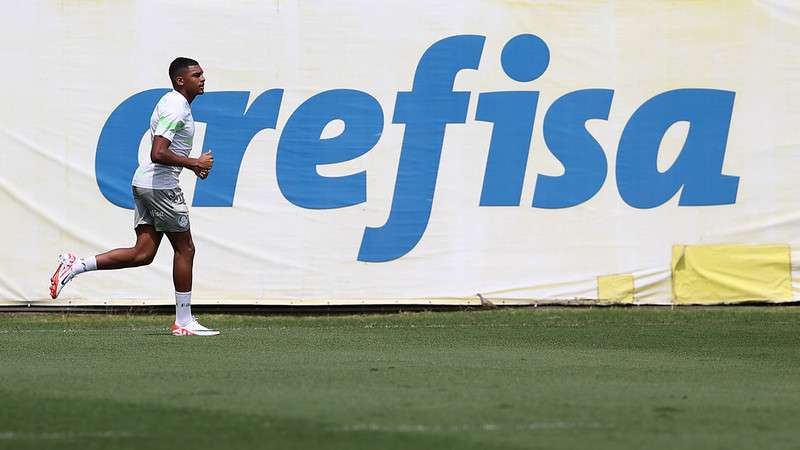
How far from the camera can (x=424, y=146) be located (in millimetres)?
13648

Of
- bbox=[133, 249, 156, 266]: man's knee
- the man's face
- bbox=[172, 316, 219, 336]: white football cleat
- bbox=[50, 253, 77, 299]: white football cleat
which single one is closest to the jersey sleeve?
the man's face

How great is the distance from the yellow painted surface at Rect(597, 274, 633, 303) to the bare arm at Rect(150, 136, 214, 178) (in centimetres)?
469

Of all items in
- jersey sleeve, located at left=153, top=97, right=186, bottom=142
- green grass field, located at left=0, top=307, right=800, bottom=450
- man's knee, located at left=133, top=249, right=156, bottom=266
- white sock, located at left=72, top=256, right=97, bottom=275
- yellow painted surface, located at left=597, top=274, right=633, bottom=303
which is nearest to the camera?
green grass field, located at left=0, top=307, right=800, bottom=450

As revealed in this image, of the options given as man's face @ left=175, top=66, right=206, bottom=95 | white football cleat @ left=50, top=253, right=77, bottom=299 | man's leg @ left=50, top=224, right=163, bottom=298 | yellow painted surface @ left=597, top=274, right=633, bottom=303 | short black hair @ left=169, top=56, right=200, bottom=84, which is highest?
short black hair @ left=169, top=56, right=200, bottom=84

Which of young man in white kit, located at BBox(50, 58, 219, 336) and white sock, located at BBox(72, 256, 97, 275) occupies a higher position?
young man in white kit, located at BBox(50, 58, 219, 336)

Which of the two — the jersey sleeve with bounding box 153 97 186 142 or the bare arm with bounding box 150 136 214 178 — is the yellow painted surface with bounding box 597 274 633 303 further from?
the jersey sleeve with bounding box 153 97 186 142

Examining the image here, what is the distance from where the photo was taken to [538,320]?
517 inches

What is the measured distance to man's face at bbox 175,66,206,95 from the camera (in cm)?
1093

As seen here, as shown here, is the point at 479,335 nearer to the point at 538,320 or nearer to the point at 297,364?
the point at 538,320

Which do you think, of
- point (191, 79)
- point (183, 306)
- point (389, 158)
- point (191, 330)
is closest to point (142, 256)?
point (183, 306)

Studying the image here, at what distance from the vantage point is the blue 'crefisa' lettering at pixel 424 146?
44.7 feet

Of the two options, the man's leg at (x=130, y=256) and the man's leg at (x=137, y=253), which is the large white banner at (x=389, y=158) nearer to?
the man's leg at (x=130, y=256)

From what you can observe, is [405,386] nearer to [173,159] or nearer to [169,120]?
[173,159]

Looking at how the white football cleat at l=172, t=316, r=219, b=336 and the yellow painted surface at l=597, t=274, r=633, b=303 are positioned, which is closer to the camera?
the white football cleat at l=172, t=316, r=219, b=336
